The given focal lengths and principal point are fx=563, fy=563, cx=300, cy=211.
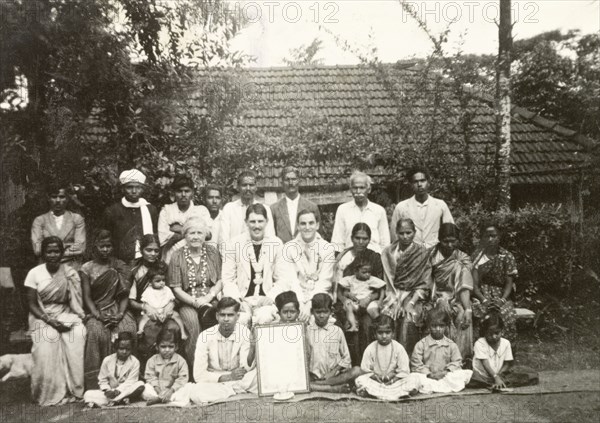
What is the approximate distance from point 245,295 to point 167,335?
3.20ft

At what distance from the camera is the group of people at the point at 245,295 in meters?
5.25

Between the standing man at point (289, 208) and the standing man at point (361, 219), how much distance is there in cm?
30

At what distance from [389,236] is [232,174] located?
238cm

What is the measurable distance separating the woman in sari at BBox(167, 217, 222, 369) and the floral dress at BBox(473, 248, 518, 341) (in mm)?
2842

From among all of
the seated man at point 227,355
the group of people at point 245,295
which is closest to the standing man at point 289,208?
the group of people at point 245,295

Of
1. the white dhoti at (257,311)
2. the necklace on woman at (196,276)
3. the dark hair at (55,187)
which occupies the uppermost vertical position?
the dark hair at (55,187)

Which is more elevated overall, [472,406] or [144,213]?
[144,213]

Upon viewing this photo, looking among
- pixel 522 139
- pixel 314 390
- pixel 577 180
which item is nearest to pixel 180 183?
pixel 314 390

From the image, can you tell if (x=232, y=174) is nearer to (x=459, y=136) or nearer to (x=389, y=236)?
(x=389, y=236)

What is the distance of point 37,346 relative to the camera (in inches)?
209

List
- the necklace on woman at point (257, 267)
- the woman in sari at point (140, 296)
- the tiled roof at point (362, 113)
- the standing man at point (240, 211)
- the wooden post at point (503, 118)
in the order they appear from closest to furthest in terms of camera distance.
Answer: the woman in sari at point (140, 296) → the necklace on woman at point (257, 267) → the standing man at point (240, 211) → the wooden post at point (503, 118) → the tiled roof at point (362, 113)

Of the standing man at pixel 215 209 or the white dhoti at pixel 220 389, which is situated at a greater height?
the standing man at pixel 215 209

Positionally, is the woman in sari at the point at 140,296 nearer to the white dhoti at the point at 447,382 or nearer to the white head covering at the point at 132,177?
the white head covering at the point at 132,177

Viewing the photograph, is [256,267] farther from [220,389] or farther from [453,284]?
[453,284]
